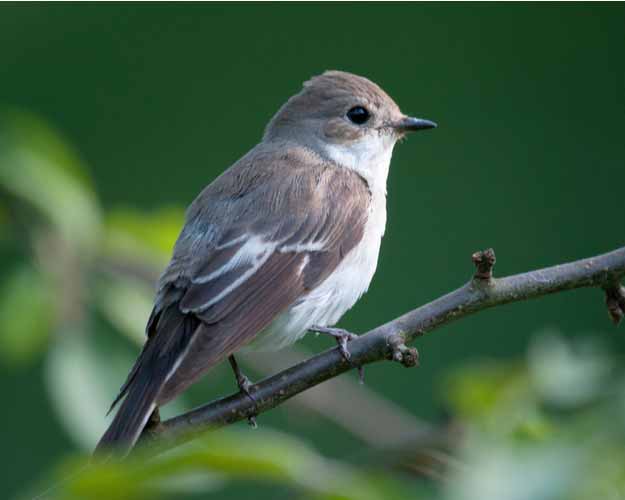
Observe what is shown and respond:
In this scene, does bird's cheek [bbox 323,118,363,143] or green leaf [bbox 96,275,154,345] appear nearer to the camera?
Answer: green leaf [bbox 96,275,154,345]

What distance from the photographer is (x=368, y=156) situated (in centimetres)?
389

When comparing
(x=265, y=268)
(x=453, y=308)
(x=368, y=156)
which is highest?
(x=368, y=156)

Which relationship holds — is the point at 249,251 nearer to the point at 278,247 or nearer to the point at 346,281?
the point at 278,247

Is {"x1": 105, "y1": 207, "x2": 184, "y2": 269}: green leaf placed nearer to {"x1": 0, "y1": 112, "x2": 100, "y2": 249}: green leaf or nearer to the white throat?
{"x1": 0, "y1": 112, "x2": 100, "y2": 249}: green leaf

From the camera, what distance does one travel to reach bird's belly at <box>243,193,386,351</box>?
3143 mm

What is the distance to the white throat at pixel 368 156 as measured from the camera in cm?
383

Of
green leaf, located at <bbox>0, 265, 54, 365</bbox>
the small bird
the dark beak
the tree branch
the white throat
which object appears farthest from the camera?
the dark beak

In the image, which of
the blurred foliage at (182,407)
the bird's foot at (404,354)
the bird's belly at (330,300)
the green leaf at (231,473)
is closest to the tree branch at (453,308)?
the bird's foot at (404,354)

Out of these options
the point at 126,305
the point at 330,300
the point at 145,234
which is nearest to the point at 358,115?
the point at 330,300

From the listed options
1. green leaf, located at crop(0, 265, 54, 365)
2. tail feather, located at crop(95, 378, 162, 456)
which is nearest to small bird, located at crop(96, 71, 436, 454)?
tail feather, located at crop(95, 378, 162, 456)

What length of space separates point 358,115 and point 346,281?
2.97 feet

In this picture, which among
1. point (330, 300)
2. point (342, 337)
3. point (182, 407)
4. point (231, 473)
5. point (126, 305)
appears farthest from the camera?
point (330, 300)

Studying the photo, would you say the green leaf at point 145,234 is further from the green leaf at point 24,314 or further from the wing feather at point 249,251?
the green leaf at point 24,314

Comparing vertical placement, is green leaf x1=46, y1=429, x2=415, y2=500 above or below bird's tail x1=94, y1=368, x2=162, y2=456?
below
